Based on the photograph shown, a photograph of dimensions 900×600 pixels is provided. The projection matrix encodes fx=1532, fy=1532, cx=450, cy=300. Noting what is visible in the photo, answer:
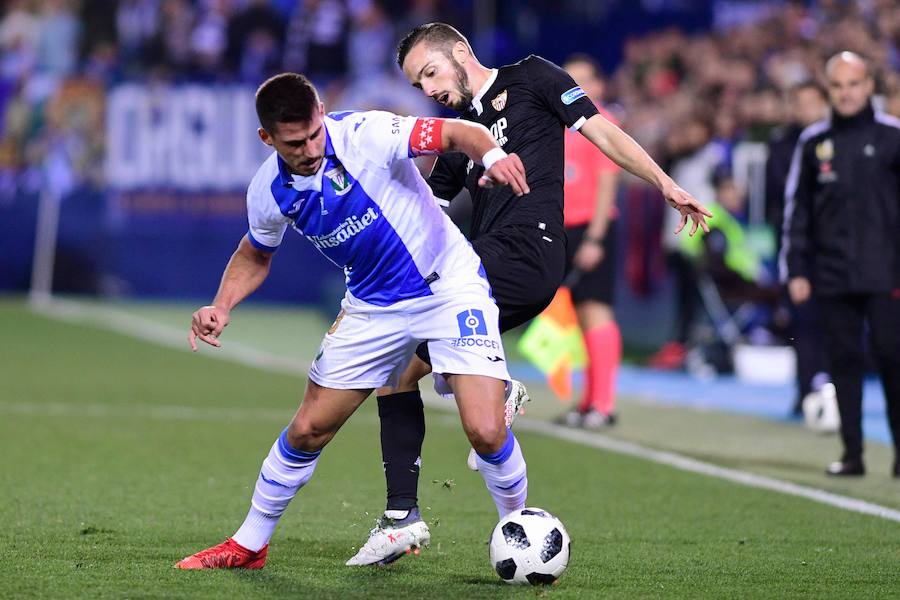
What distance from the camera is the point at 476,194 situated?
5887 mm

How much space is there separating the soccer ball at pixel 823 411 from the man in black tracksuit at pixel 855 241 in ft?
4.59

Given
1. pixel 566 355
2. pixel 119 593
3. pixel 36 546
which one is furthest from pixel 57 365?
pixel 119 593

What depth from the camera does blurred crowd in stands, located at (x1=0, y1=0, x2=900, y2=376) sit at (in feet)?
44.7

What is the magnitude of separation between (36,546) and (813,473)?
13.4ft

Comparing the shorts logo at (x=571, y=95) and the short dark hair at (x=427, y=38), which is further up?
the short dark hair at (x=427, y=38)

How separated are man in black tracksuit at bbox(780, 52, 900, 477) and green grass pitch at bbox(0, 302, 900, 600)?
96 cm

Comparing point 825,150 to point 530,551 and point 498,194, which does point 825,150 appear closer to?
point 498,194

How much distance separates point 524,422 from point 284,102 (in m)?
5.51

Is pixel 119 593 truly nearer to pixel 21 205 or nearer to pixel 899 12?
pixel 899 12

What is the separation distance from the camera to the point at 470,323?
16.5ft

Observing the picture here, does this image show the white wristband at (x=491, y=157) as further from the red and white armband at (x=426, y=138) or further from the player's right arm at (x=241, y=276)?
the player's right arm at (x=241, y=276)

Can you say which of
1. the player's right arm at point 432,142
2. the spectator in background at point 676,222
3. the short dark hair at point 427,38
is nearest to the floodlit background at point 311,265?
the spectator in background at point 676,222

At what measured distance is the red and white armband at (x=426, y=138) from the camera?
4.71 meters

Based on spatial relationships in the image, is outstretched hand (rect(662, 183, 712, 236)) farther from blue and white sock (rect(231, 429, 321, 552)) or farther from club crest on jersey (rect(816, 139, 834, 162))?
club crest on jersey (rect(816, 139, 834, 162))
